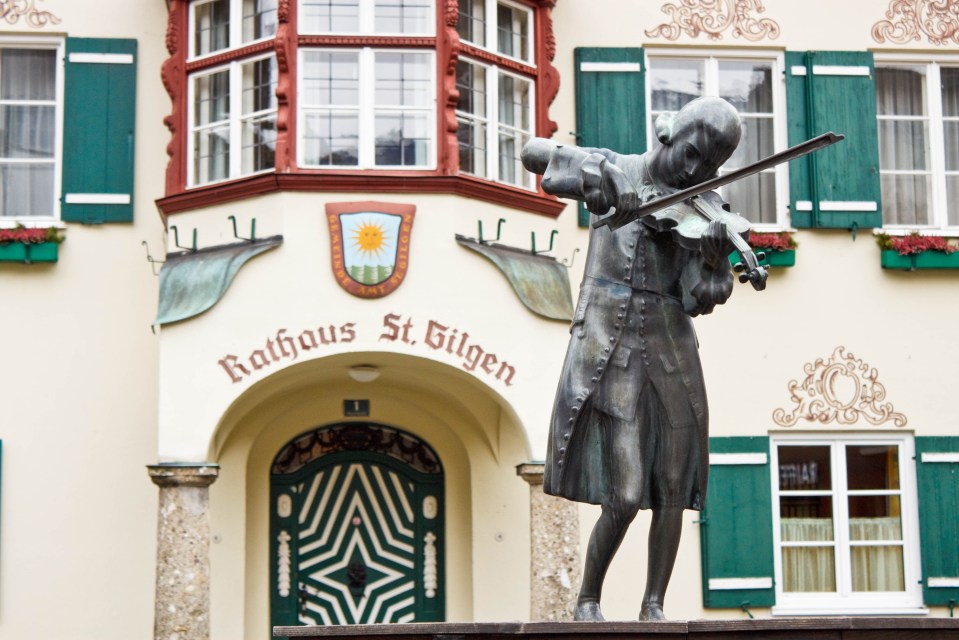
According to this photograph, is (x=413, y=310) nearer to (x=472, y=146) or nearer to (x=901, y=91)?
(x=472, y=146)

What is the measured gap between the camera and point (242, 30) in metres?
12.2

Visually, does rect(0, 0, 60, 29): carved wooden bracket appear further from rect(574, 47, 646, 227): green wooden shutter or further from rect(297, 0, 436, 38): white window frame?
rect(574, 47, 646, 227): green wooden shutter

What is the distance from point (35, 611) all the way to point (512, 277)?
4177 millimetres

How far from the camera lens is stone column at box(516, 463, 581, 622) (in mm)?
11617

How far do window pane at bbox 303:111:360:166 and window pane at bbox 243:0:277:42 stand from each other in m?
0.73

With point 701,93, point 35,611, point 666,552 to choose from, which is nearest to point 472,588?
point 35,611

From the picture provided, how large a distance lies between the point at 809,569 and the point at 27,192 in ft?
21.3

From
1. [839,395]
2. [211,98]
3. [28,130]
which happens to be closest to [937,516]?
[839,395]

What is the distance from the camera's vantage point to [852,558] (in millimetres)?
13211

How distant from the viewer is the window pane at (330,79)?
11.9m

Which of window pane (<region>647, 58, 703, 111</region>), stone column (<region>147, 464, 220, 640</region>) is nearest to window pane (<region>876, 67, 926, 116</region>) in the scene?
window pane (<region>647, 58, 703, 111</region>)

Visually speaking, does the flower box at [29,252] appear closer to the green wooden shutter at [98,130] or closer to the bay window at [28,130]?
the green wooden shutter at [98,130]

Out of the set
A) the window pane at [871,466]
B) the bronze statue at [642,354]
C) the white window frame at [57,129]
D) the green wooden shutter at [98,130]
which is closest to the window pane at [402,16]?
the green wooden shutter at [98,130]

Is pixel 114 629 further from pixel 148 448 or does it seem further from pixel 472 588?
pixel 472 588
